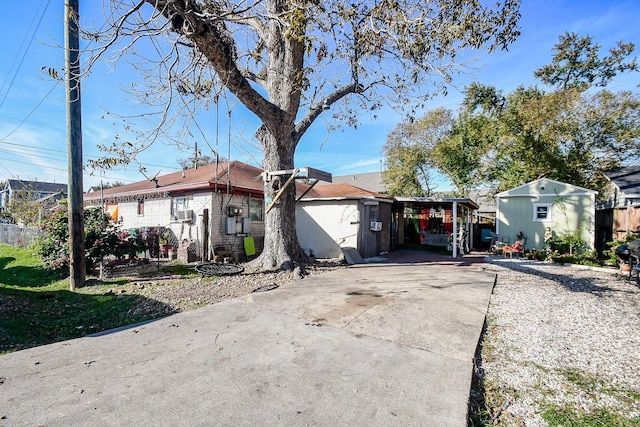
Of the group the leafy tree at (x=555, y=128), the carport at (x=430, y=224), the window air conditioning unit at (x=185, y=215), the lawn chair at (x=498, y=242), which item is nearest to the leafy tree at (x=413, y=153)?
the leafy tree at (x=555, y=128)

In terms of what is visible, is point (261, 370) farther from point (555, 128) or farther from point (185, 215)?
point (555, 128)

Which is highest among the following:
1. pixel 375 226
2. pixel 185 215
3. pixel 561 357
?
pixel 185 215

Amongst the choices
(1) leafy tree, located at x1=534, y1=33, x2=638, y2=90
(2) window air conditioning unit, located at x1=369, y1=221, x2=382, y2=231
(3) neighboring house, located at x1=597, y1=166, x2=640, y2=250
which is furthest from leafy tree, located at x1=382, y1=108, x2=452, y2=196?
(2) window air conditioning unit, located at x1=369, y1=221, x2=382, y2=231

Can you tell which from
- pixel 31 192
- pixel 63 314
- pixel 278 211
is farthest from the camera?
pixel 31 192

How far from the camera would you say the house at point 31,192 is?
22.0 meters

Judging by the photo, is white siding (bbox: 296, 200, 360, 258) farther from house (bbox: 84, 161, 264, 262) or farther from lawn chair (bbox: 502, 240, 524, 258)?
lawn chair (bbox: 502, 240, 524, 258)

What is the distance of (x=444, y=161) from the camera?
20094 millimetres

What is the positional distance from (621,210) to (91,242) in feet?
55.0

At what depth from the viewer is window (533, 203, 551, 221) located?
12516 mm

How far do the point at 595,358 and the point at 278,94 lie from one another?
8.17 m

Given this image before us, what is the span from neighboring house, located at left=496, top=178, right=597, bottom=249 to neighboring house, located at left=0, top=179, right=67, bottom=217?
94.4ft

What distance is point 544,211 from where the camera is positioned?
12.6 meters

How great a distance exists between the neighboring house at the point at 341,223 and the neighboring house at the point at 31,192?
20.5 m

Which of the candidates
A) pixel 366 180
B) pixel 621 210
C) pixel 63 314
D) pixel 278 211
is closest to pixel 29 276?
pixel 63 314
